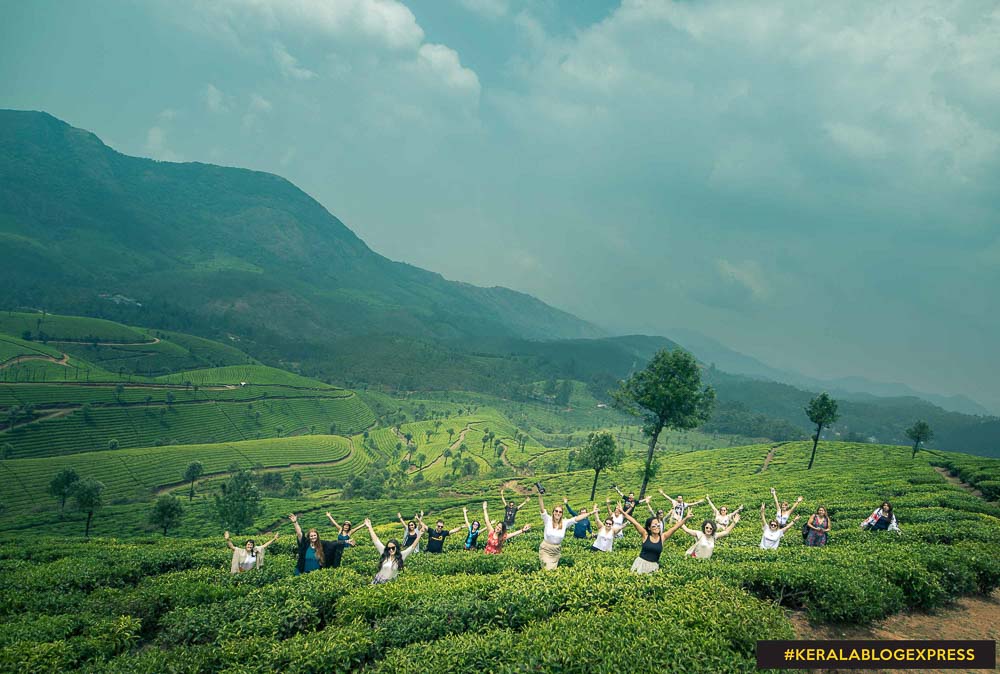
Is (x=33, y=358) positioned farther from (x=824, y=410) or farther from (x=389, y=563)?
(x=824, y=410)

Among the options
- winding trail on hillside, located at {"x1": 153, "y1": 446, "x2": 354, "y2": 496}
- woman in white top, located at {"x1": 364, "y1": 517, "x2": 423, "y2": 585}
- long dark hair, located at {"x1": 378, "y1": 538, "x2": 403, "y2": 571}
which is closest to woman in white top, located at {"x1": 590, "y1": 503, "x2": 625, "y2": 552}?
long dark hair, located at {"x1": 378, "y1": 538, "x2": 403, "y2": 571}

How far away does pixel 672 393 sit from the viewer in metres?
35.7

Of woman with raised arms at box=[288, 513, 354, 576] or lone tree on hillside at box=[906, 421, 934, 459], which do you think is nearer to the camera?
woman with raised arms at box=[288, 513, 354, 576]

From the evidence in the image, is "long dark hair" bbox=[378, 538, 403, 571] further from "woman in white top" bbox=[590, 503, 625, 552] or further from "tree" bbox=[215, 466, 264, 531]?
"tree" bbox=[215, 466, 264, 531]

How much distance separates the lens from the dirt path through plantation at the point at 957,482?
30.5m

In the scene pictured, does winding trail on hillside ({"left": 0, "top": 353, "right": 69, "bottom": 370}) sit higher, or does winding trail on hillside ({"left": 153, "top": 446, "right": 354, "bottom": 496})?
winding trail on hillside ({"left": 0, "top": 353, "right": 69, "bottom": 370})

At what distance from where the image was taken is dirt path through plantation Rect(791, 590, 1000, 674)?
370 inches

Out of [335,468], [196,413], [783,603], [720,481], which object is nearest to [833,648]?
[783,603]

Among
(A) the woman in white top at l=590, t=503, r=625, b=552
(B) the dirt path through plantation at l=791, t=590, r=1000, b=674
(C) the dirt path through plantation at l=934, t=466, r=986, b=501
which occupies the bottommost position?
(A) the woman in white top at l=590, t=503, r=625, b=552

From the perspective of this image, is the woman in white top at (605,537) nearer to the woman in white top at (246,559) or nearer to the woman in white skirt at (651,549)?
the woman in white skirt at (651,549)

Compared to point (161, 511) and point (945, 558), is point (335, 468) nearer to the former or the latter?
point (161, 511)

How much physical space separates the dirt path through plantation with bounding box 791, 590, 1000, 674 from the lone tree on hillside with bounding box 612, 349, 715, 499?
24406mm

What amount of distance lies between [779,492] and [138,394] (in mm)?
196308

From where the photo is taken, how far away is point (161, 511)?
54.7 metres
